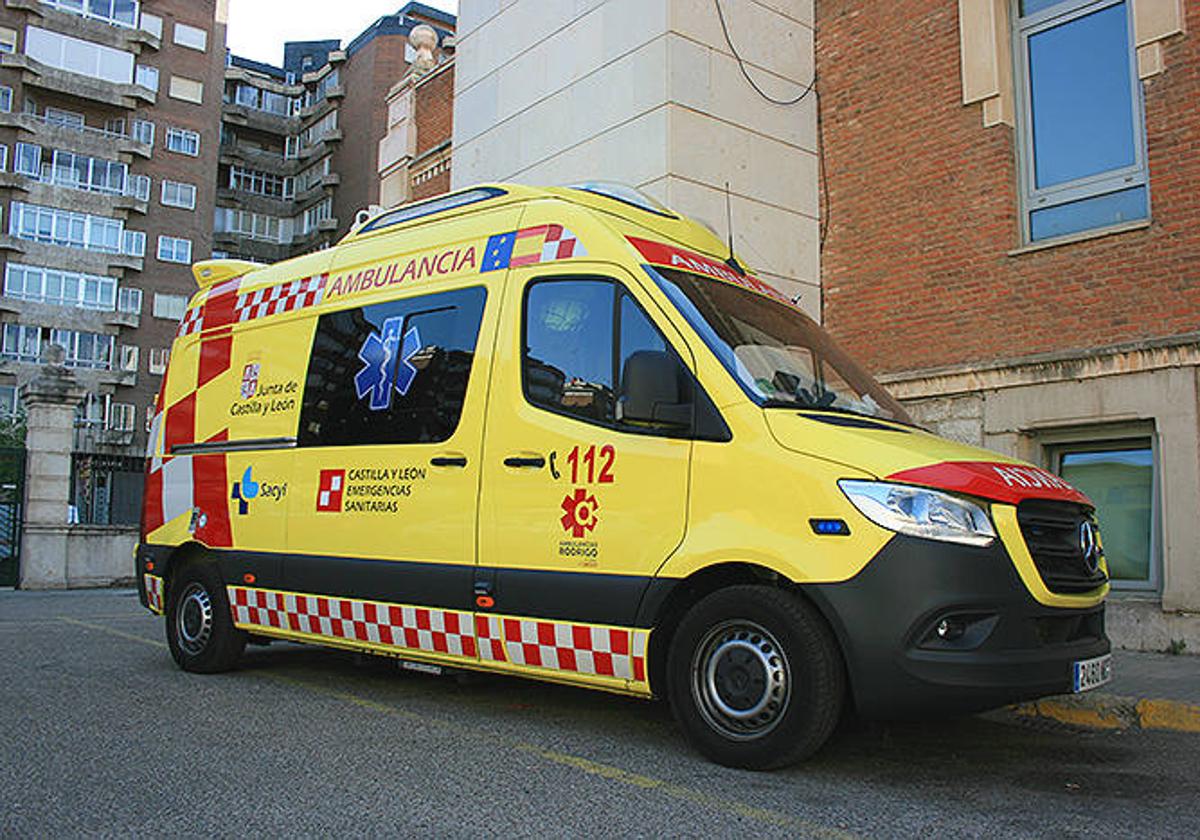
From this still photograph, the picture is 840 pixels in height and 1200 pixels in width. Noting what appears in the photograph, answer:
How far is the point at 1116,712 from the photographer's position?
19.4ft

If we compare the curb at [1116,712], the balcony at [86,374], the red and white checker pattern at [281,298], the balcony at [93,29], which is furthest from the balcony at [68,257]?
the curb at [1116,712]

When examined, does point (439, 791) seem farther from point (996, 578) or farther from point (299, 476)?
point (299, 476)

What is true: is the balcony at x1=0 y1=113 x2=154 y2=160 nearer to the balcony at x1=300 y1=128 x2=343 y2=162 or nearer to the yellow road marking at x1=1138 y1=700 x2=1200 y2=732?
the balcony at x1=300 y1=128 x2=343 y2=162

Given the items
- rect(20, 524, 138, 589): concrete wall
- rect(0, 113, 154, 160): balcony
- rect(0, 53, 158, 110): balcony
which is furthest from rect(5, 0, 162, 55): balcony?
rect(20, 524, 138, 589): concrete wall

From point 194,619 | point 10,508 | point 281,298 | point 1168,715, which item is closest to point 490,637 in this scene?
point 194,619

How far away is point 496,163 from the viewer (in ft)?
42.8

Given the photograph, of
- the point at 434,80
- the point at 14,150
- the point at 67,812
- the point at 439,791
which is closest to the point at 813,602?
the point at 439,791

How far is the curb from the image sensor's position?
5.77 meters

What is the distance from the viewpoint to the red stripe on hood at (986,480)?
13.9 feet

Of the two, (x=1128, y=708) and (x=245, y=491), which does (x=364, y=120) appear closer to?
(x=245, y=491)

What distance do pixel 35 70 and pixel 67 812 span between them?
58.7 meters

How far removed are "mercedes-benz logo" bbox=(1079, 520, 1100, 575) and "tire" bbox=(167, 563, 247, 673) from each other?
5.14 m

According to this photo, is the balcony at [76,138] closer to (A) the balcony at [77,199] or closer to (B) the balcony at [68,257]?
(A) the balcony at [77,199]

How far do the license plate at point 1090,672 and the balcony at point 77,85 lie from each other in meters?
59.6
